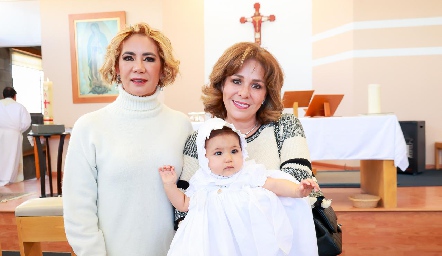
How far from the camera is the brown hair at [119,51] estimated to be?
144 cm

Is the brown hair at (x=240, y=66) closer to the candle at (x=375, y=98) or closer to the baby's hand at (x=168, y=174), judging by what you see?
the baby's hand at (x=168, y=174)

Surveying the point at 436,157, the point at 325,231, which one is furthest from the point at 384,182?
the point at 436,157

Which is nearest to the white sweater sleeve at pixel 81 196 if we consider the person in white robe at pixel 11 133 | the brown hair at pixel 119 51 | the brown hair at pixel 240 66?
the brown hair at pixel 119 51

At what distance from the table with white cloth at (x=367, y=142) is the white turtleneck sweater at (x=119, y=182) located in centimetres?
207

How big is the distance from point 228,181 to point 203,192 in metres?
0.09

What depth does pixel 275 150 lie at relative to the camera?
1.49 m

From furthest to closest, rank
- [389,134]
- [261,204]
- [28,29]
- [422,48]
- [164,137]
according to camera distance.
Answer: [28,29] → [422,48] → [389,134] → [164,137] → [261,204]

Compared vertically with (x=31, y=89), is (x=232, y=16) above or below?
above

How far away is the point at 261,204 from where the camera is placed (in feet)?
4.33

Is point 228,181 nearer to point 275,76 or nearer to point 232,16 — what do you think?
point 275,76

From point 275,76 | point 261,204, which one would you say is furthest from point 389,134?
point 261,204

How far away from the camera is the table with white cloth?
3.18 metres

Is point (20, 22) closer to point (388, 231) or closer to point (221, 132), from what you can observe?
point (388, 231)

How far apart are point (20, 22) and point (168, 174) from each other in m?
7.20
